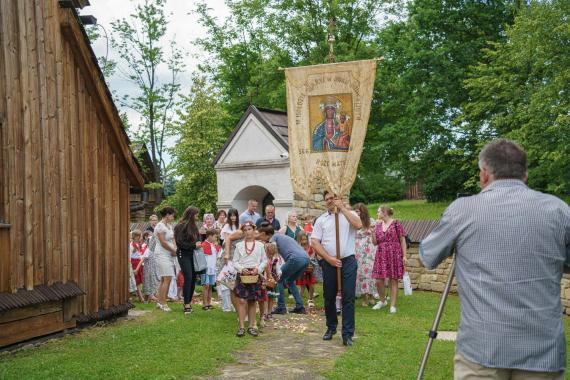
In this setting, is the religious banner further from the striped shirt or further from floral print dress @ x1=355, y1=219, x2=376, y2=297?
the striped shirt

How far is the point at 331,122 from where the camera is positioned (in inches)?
404

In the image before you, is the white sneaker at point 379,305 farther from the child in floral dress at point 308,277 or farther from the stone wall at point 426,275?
the stone wall at point 426,275

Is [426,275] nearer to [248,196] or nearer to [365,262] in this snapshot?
[365,262]

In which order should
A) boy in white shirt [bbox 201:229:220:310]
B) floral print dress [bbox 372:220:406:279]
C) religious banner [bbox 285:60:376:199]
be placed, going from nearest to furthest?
1. religious banner [bbox 285:60:376:199]
2. floral print dress [bbox 372:220:406:279]
3. boy in white shirt [bbox 201:229:220:310]

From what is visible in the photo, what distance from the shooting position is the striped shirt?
3557 millimetres

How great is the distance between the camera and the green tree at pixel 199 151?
33.3 meters

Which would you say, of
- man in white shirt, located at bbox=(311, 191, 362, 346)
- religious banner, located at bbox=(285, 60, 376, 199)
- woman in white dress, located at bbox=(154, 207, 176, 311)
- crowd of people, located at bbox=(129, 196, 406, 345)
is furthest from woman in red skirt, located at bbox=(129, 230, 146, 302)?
man in white shirt, located at bbox=(311, 191, 362, 346)

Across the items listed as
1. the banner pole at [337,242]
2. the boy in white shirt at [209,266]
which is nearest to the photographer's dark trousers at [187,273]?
the boy in white shirt at [209,266]

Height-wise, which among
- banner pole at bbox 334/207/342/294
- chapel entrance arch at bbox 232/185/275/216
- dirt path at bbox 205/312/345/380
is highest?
chapel entrance arch at bbox 232/185/275/216

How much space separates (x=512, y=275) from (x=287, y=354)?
5.38 metres

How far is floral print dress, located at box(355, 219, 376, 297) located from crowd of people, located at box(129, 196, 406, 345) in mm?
20

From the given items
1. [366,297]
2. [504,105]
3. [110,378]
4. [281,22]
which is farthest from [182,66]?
[110,378]

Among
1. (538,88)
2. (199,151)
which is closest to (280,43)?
(199,151)

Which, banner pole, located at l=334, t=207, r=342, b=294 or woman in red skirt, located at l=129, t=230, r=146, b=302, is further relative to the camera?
woman in red skirt, located at l=129, t=230, r=146, b=302
